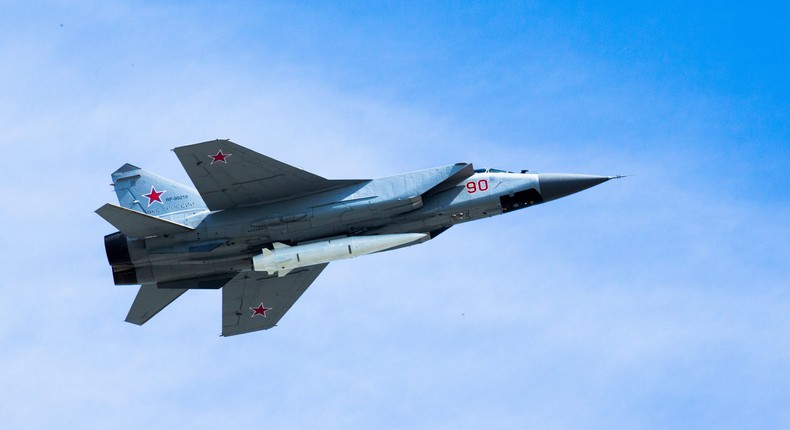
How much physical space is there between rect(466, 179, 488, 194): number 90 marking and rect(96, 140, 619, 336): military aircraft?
3 centimetres

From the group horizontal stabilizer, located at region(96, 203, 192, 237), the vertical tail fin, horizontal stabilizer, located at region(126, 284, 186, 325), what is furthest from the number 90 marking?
horizontal stabilizer, located at region(126, 284, 186, 325)

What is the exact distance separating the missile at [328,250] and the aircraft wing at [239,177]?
5.25 ft

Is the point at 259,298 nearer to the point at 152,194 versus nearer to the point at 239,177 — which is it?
the point at 152,194

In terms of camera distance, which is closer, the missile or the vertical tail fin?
the missile

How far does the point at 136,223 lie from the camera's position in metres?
35.9

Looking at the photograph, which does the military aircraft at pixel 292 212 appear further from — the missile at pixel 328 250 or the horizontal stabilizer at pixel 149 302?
the horizontal stabilizer at pixel 149 302

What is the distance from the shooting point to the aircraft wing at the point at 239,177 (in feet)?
116

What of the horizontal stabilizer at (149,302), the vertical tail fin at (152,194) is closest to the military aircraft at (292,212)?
the vertical tail fin at (152,194)

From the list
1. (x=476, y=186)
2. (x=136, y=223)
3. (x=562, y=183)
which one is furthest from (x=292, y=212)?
(x=562, y=183)

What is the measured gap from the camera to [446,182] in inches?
1437

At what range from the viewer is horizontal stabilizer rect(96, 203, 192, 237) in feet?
116

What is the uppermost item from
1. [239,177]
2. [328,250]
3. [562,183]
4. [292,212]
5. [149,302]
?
[239,177]

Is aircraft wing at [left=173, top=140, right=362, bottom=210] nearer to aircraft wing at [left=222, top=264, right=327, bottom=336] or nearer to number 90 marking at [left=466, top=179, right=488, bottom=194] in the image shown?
number 90 marking at [left=466, top=179, right=488, bottom=194]

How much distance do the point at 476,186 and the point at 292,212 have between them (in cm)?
546
